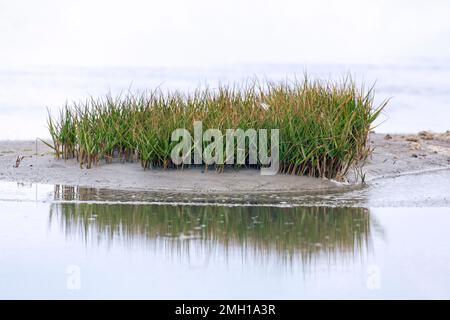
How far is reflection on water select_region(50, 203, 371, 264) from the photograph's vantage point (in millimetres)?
6973

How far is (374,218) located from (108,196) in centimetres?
319

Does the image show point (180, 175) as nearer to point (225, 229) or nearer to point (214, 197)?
point (214, 197)

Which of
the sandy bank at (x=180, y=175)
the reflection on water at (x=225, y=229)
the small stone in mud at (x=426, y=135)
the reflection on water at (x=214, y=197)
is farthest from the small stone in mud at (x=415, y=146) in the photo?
the reflection on water at (x=225, y=229)

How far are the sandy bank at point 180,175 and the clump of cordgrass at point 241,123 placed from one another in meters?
→ 0.21

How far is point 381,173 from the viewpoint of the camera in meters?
12.7

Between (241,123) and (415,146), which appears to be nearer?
(241,123)

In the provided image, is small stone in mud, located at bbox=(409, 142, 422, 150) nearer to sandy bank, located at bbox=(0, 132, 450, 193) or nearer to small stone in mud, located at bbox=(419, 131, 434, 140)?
sandy bank, located at bbox=(0, 132, 450, 193)

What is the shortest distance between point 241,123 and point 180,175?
1027mm

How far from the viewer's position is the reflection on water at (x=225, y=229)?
6.97 m

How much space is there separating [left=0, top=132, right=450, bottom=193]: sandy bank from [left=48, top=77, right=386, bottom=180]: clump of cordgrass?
0.21m

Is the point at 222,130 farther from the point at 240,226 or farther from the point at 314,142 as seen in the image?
the point at 240,226

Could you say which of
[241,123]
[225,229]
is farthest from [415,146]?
[225,229]

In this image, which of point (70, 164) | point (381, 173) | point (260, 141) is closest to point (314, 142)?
point (260, 141)

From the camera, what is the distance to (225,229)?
313 inches
